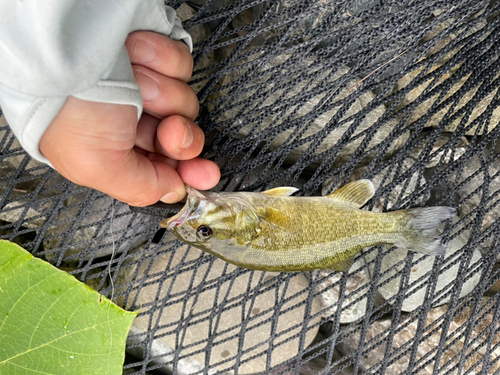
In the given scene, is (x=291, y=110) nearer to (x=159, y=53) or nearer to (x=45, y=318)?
(x=159, y=53)

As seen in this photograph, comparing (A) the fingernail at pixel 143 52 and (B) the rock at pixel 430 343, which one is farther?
(B) the rock at pixel 430 343

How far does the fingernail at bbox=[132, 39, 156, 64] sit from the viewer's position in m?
1.39

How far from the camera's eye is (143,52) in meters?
1.40

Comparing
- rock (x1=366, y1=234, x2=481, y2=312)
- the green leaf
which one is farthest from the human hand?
rock (x1=366, y1=234, x2=481, y2=312)

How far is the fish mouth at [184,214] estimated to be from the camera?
1424mm

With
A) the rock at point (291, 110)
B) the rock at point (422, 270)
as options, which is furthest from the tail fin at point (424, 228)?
the rock at point (422, 270)

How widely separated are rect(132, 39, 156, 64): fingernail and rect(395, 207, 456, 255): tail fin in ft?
4.44

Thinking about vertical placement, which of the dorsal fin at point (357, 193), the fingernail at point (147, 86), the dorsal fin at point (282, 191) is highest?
the dorsal fin at point (357, 193)

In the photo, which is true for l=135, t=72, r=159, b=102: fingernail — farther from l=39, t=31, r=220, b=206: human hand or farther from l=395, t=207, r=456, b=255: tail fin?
l=395, t=207, r=456, b=255: tail fin

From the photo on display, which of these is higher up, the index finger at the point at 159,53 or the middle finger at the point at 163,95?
the index finger at the point at 159,53

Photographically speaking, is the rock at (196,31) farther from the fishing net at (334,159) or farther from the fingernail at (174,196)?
the fingernail at (174,196)

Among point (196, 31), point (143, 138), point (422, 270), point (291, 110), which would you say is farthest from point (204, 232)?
point (422, 270)

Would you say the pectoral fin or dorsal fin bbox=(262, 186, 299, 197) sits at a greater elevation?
dorsal fin bbox=(262, 186, 299, 197)

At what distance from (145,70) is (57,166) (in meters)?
0.53
